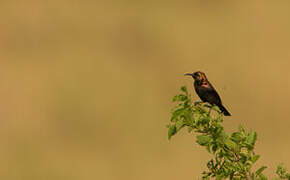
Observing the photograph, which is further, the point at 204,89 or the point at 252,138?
the point at 204,89

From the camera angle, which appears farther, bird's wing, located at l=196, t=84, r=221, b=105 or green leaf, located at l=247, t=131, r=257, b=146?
bird's wing, located at l=196, t=84, r=221, b=105

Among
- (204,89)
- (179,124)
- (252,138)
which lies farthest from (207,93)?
(179,124)

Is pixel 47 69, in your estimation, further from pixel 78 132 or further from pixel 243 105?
pixel 243 105

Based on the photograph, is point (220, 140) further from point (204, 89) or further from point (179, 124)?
point (204, 89)

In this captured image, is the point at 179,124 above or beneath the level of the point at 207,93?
beneath

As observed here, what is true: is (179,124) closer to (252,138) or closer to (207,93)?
(252,138)

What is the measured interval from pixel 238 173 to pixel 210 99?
2.66 metres

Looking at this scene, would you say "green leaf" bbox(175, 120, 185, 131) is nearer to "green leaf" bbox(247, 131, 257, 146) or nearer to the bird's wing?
"green leaf" bbox(247, 131, 257, 146)

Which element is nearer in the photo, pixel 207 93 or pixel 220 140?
pixel 220 140

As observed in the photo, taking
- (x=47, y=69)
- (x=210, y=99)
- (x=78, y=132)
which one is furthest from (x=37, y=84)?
(x=210, y=99)

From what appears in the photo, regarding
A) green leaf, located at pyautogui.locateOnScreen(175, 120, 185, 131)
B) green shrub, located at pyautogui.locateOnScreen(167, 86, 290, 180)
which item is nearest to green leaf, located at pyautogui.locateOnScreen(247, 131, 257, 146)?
green shrub, located at pyautogui.locateOnScreen(167, 86, 290, 180)

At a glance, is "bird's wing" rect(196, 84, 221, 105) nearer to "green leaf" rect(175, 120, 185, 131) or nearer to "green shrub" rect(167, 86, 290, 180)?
"green shrub" rect(167, 86, 290, 180)

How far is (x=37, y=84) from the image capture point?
49.9m

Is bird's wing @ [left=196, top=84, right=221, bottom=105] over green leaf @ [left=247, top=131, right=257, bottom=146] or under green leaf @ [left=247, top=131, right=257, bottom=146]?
over
